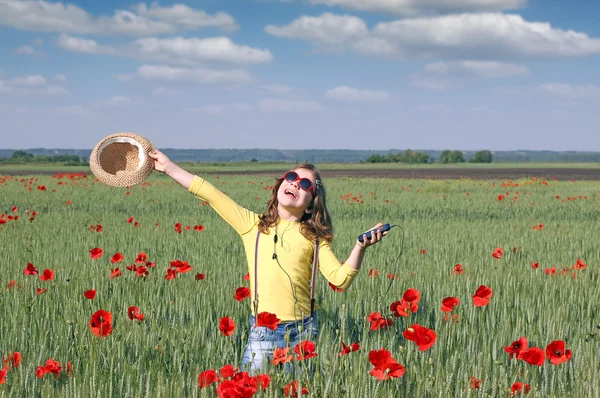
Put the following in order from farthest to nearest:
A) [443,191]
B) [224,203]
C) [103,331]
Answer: [443,191] → [224,203] → [103,331]

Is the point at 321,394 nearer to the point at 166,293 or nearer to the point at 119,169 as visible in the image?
the point at 119,169

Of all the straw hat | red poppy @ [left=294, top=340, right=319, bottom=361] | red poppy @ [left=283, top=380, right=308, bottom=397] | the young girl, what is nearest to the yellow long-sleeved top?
the young girl

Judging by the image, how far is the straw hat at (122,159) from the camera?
347 cm

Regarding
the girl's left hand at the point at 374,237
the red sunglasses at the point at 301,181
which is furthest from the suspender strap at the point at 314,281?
the girl's left hand at the point at 374,237

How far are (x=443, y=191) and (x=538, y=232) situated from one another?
1122cm

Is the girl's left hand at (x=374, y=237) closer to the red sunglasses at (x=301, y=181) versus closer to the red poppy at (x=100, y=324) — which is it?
the red sunglasses at (x=301, y=181)

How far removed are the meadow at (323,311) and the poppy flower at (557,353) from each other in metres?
0.08

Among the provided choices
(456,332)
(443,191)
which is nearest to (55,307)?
(456,332)

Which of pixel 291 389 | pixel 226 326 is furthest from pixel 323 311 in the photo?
pixel 291 389

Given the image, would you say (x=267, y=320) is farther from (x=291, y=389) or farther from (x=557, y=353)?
(x=557, y=353)

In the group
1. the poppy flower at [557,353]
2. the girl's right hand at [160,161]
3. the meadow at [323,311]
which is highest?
the girl's right hand at [160,161]

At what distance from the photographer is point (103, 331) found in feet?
8.32

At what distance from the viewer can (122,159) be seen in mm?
3668

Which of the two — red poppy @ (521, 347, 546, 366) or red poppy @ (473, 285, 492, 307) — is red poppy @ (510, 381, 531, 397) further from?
red poppy @ (473, 285, 492, 307)
